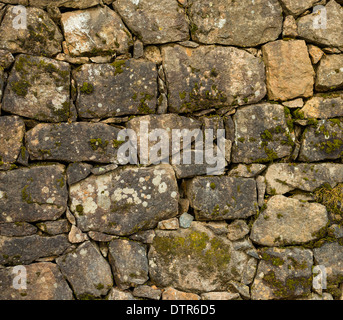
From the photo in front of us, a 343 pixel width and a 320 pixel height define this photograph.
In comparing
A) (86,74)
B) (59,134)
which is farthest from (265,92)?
(59,134)

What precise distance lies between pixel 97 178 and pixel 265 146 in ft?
5.89

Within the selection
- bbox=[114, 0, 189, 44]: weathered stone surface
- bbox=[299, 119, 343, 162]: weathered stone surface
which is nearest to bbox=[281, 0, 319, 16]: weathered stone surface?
bbox=[114, 0, 189, 44]: weathered stone surface

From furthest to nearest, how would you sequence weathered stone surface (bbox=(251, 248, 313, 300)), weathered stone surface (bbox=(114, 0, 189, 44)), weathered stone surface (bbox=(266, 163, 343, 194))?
weathered stone surface (bbox=(266, 163, 343, 194)) < weathered stone surface (bbox=(251, 248, 313, 300)) < weathered stone surface (bbox=(114, 0, 189, 44))

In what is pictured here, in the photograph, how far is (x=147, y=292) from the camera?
3.47m

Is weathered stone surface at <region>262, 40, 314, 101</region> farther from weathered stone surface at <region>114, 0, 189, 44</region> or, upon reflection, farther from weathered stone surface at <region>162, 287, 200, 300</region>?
weathered stone surface at <region>162, 287, 200, 300</region>

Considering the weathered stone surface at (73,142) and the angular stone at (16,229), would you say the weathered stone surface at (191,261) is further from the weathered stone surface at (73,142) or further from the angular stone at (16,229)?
the angular stone at (16,229)

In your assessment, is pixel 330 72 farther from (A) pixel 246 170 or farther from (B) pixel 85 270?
(B) pixel 85 270

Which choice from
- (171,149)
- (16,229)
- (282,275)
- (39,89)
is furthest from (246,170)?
(16,229)

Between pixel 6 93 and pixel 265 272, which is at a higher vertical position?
pixel 6 93

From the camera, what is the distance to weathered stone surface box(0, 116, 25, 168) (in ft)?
10.7

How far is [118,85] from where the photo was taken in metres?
3.45

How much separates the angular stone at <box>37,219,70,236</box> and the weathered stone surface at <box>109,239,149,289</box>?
492 millimetres

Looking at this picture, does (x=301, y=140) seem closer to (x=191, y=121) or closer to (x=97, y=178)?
(x=191, y=121)

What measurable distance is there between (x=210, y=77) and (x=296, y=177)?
1.41 metres
